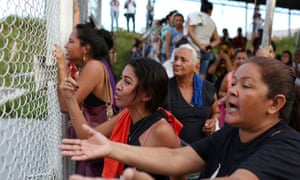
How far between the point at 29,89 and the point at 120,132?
586 millimetres

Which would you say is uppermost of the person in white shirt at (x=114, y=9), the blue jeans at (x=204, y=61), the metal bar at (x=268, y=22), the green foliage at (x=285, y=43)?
the person in white shirt at (x=114, y=9)

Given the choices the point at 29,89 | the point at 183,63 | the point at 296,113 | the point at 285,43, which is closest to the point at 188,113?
the point at 183,63

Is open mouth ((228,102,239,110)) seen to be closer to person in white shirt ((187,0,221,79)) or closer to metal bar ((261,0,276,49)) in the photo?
metal bar ((261,0,276,49))

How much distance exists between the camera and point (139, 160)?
5.91 ft

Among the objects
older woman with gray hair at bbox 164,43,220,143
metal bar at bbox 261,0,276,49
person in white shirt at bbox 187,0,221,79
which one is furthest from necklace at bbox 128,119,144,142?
person in white shirt at bbox 187,0,221,79

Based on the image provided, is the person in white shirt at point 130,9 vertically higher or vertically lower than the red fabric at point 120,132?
higher

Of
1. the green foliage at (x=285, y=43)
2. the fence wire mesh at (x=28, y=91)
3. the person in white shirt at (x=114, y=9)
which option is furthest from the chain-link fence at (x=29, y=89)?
the green foliage at (x=285, y=43)

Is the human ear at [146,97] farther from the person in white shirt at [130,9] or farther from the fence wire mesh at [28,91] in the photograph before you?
the person in white shirt at [130,9]

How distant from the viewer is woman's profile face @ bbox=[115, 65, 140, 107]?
2.28m

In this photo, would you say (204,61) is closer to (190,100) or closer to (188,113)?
(190,100)

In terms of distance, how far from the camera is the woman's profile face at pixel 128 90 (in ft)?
7.49

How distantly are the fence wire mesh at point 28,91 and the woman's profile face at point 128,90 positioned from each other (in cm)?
42

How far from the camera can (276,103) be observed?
161 cm

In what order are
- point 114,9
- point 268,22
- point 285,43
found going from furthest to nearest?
1. point 285,43
2. point 114,9
3. point 268,22
